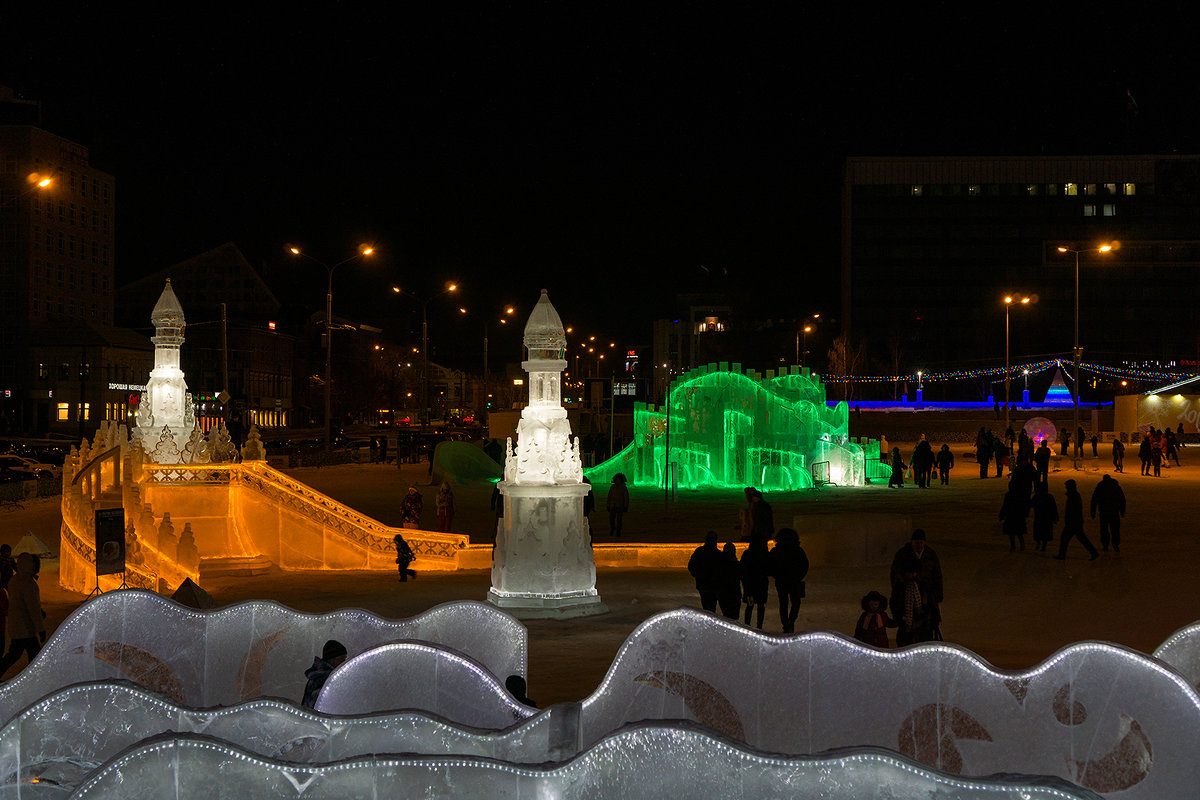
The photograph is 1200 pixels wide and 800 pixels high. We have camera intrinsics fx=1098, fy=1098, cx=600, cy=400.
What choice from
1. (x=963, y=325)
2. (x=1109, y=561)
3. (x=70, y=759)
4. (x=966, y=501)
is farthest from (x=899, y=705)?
(x=963, y=325)

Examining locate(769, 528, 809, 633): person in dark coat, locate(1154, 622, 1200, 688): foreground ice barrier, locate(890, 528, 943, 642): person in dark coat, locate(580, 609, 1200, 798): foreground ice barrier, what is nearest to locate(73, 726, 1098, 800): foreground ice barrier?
locate(580, 609, 1200, 798): foreground ice barrier

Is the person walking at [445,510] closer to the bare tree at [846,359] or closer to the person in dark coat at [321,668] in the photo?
the person in dark coat at [321,668]

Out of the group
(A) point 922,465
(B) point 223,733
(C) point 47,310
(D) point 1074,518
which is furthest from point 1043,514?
(C) point 47,310

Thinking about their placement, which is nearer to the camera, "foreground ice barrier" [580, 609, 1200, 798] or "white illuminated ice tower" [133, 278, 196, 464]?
"foreground ice barrier" [580, 609, 1200, 798]

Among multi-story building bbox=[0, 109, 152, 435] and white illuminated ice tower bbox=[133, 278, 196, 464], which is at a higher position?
multi-story building bbox=[0, 109, 152, 435]

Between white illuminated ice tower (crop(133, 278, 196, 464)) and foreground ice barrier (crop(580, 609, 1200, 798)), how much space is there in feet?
58.1

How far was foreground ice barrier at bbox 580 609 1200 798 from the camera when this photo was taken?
5742mm

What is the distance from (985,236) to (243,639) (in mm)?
111638

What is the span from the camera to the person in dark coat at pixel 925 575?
35.0ft

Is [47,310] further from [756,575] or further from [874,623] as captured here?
[874,623]

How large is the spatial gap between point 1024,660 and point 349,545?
41.6ft

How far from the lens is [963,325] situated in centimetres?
11081

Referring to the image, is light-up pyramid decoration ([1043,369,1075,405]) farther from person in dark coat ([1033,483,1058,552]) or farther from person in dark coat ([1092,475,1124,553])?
person in dark coat ([1033,483,1058,552])

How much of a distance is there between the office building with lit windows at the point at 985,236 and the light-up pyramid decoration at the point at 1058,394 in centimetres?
2919
